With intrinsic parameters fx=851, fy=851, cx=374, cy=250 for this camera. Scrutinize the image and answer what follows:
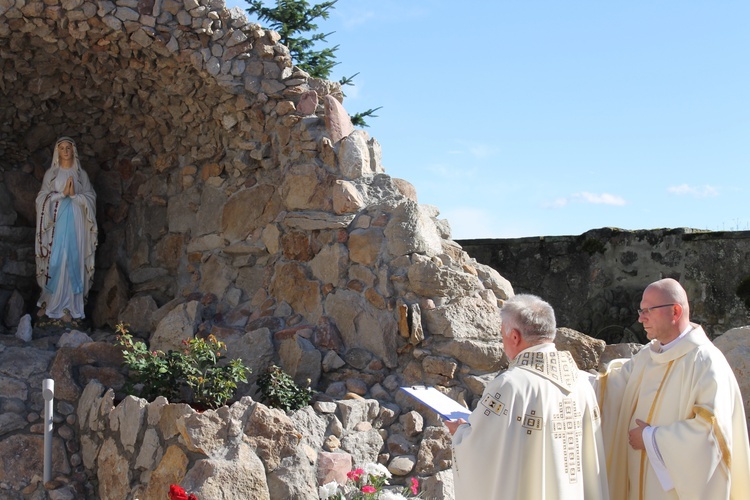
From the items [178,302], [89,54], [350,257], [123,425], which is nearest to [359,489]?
[123,425]

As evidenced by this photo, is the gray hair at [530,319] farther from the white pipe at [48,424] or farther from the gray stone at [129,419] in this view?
the white pipe at [48,424]

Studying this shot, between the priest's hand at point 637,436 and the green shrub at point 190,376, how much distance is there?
8.34ft

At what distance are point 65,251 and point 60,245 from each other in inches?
2.7

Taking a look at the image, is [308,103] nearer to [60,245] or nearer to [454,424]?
[60,245]

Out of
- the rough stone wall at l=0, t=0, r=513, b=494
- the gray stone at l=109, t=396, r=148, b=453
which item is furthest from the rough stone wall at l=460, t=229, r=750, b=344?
the gray stone at l=109, t=396, r=148, b=453

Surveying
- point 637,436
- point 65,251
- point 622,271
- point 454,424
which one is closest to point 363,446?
point 454,424

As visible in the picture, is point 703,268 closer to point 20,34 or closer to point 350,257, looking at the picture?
point 350,257

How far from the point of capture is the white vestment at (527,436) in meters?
3.19

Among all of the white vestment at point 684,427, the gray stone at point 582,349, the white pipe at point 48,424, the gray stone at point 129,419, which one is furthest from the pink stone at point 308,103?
the white vestment at point 684,427

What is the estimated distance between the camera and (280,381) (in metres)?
5.29

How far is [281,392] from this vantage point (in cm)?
522

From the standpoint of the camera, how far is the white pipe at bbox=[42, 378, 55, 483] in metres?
5.06

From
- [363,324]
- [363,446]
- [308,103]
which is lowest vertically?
[363,446]

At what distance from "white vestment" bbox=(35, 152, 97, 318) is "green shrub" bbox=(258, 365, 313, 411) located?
9.61 ft
